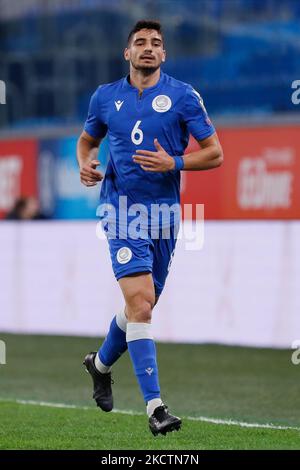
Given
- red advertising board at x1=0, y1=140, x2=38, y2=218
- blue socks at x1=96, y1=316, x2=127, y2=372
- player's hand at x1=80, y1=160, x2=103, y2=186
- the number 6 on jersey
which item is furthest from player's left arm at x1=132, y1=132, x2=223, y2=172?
red advertising board at x1=0, y1=140, x2=38, y2=218

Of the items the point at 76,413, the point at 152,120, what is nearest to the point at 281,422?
the point at 76,413

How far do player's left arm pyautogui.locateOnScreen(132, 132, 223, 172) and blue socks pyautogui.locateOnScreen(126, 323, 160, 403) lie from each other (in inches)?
34.4

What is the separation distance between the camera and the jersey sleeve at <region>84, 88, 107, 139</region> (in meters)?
6.86

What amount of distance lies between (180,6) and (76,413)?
1118cm

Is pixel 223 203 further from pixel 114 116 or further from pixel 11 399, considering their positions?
pixel 114 116

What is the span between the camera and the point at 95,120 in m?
6.94

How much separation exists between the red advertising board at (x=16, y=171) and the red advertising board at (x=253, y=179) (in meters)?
3.02

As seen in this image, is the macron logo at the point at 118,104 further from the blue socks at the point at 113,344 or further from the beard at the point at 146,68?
the blue socks at the point at 113,344

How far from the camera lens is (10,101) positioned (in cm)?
1842

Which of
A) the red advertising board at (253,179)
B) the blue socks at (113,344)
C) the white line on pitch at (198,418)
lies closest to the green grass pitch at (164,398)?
the white line on pitch at (198,418)

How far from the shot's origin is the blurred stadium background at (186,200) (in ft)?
38.9

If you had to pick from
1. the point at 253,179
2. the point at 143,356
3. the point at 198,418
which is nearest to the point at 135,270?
the point at 143,356

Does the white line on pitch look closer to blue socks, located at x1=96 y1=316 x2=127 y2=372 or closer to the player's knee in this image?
blue socks, located at x1=96 y1=316 x2=127 y2=372

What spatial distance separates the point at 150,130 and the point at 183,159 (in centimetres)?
29
